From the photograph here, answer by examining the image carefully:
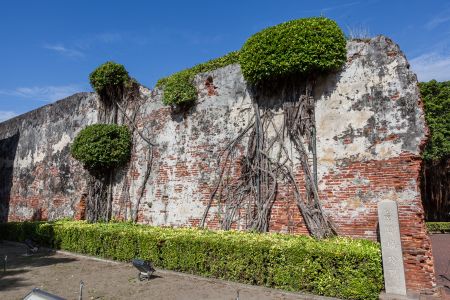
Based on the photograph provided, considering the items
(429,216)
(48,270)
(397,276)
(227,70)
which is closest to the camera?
(397,276)

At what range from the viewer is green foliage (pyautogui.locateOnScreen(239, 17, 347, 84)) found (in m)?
7.62

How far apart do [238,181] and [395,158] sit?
146 inches

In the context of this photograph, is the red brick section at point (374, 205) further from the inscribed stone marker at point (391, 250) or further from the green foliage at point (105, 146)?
the green foliage at point (105, 146)

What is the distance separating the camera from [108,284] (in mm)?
6852

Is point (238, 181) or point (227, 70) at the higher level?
point (227, 70)

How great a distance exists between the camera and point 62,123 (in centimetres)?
1501

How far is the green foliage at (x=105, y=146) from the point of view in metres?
11.7

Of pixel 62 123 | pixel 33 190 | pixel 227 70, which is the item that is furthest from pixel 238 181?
pixel 33 190

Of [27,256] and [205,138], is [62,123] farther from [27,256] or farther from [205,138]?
[205,138]

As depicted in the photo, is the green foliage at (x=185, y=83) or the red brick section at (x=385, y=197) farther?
the green foliage at (x=185, y=83)

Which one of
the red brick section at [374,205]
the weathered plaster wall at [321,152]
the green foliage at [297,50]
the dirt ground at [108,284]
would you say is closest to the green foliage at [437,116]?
the weathered plaster wall at [321,152]

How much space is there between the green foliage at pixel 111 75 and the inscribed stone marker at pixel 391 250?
31.5ft

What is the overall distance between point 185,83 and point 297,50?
3857 millimetres

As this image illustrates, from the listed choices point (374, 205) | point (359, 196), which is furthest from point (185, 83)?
point (374, 205)
